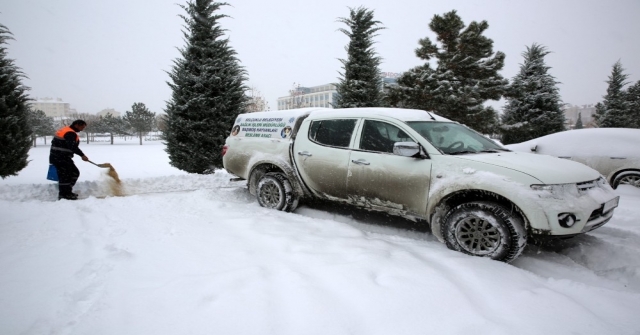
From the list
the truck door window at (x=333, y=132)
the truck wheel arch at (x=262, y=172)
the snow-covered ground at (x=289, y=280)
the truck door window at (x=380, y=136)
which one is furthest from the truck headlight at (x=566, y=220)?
the truck wheel arch at (x=262, y=172)

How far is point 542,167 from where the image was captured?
10.2 ft

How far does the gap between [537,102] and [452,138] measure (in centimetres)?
2135

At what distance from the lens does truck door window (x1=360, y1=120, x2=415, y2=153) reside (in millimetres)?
3930

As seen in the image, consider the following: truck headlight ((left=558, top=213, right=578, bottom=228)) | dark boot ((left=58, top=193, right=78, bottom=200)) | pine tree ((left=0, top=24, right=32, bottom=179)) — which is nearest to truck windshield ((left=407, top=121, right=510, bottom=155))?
truck headlight ((left=558, top=213, right=578, bottom=228))

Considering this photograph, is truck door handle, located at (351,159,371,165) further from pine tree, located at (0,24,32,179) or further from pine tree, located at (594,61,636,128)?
pine tree, located at (594,61,636,128)

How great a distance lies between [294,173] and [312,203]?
88 cm

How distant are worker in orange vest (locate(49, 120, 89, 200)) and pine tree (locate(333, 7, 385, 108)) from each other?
34.3 ft

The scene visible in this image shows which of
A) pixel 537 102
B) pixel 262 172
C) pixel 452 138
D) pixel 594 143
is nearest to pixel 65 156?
pixel 262 172

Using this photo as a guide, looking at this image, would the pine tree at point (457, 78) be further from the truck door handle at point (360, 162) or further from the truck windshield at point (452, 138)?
the truck door handle at point (360, 162)

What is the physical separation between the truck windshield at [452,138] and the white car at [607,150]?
3.83 m

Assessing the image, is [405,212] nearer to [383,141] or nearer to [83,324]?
[383,141]

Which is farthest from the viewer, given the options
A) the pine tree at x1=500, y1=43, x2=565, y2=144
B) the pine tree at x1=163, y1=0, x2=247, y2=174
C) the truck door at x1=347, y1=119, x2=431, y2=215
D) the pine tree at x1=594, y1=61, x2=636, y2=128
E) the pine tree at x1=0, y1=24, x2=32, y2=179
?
the pine tree at x1=594, y1=61, x2=636, y2=128

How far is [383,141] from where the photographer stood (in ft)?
13.3

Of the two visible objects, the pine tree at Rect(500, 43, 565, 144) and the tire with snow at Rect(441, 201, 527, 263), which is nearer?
the tire with snow at Rect(441, 201, 527, 263)
